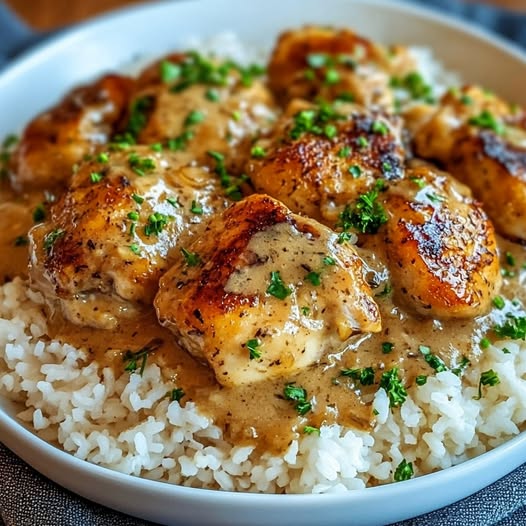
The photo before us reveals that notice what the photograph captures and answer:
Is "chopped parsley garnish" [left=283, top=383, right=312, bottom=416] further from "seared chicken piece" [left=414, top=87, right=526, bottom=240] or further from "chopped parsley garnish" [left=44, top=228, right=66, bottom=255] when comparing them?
"seared chicken piece" [left=414, top=87, right=526, bottom=240]

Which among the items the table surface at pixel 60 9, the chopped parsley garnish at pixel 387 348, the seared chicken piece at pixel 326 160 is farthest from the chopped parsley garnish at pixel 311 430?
the table surface at pixel 60 9

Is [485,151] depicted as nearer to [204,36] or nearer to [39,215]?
[39,215]

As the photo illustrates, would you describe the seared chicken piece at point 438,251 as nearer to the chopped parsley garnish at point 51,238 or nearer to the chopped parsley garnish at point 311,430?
the chopped parsley garnish at point 311,430

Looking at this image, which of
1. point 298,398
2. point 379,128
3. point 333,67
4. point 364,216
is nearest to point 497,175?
point 379,128

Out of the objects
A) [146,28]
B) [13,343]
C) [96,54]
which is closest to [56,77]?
[96,54]

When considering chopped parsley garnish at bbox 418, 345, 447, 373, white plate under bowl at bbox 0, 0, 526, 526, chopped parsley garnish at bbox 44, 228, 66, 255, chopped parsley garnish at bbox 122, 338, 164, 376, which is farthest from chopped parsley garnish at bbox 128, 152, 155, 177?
chopped parsley garnish at bbox 418, 345, 447, 373

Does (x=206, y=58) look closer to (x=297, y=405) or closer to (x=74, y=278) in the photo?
(x=74, y=278)
